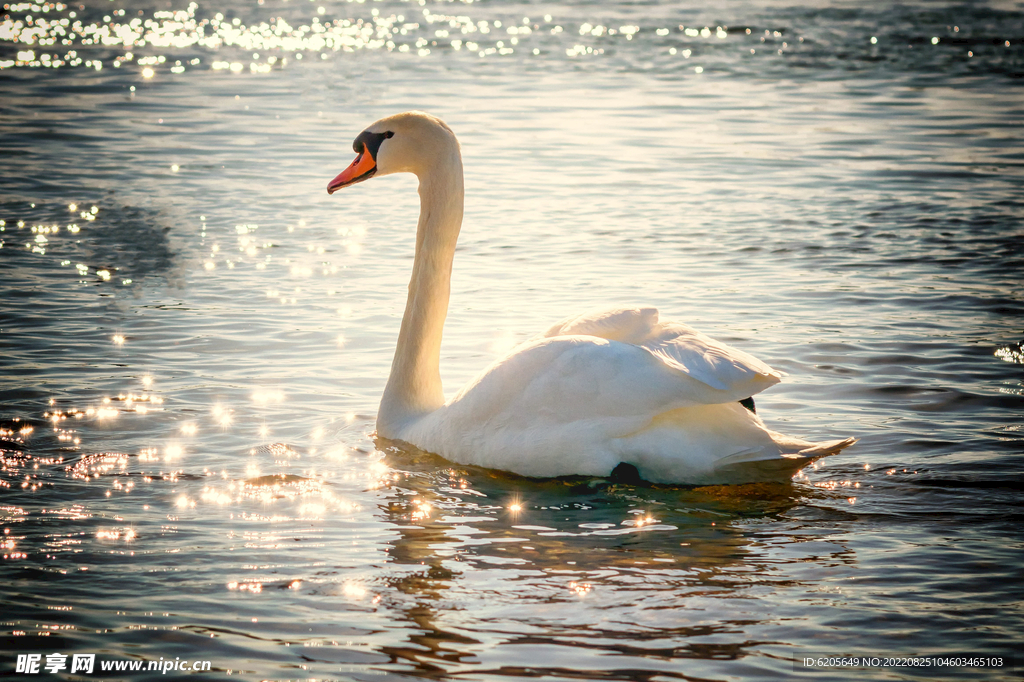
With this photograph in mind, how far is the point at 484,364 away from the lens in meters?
8.32

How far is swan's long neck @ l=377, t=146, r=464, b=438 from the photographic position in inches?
272

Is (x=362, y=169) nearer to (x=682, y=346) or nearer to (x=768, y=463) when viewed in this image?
(x=682, y=346)

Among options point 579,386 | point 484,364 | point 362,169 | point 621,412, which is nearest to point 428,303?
point 362,169

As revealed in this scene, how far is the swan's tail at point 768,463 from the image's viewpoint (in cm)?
560

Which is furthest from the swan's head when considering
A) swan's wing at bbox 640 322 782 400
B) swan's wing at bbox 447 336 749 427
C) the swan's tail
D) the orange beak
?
the swan's tail

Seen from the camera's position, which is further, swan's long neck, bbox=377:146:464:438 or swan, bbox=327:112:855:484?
swan's long neck, bbox=377:146:464:438

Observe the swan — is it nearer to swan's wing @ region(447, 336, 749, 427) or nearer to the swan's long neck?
swan's wing @ region(447, 336, 749, 427)

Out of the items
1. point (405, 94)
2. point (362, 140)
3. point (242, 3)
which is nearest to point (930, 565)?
point (362, 140)

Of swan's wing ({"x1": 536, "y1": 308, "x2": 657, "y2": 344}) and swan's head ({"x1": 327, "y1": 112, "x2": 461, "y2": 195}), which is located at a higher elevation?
swan's head ({"x1": 327, "y1": 112, "x2": 461, "y2": 195})

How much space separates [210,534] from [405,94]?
16034mm

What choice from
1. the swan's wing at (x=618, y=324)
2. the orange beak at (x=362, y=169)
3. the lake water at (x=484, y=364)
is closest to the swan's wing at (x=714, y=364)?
the swan's wing at (x=618, y=324)

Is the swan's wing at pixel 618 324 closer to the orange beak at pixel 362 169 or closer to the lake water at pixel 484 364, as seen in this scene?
the lake water at pixel 484 364

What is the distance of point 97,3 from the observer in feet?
113

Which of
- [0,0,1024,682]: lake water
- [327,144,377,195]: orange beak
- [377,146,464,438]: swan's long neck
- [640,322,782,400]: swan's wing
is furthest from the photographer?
[327,144,377,195]: orange beak
